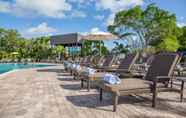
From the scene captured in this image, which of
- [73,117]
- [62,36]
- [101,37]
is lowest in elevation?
[73,117]

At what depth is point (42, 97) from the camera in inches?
199

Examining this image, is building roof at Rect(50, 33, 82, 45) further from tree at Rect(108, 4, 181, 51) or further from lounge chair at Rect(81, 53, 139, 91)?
lounge chair at Rect(81, 53, 139, 91)

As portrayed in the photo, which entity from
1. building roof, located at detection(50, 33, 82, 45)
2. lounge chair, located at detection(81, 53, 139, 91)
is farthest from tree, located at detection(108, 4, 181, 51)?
building roof, located at detection(50, 33, 82, 45)

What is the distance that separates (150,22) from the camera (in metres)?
21.9

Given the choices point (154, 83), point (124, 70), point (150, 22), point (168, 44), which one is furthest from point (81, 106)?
A: point (150, 22)

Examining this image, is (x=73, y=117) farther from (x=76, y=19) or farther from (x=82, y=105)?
(x=76, y=19)

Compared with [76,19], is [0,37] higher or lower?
lower

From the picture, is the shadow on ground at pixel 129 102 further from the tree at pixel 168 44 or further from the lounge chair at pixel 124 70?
the tree at pixel 168 44

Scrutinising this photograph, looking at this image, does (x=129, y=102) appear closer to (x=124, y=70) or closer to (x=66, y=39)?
(x=124, y=70)

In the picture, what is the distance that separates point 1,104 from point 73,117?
1.70 metres

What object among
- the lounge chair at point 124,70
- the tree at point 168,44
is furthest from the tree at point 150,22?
the lounge chair at point 124,70

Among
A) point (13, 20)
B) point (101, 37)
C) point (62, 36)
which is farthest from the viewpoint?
point (62, 36)

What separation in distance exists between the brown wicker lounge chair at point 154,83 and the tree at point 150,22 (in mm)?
17291

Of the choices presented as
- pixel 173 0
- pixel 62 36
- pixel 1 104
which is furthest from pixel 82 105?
pixel 62 36
